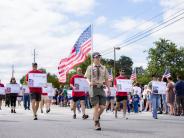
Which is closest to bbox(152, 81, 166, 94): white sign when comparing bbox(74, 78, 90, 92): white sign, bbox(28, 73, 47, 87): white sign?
bbox(74, 78, 90, 92): white sign

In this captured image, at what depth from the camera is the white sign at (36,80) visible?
53.7 ft

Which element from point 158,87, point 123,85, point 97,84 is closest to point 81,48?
point 123,85

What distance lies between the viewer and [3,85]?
2562cm

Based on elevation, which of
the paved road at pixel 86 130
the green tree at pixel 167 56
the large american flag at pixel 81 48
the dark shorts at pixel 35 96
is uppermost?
the green tree at pixel 167 56

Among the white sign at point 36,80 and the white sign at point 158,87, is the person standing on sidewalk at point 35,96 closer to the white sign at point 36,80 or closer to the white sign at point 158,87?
the white sign at point 36,80

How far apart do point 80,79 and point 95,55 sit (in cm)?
597

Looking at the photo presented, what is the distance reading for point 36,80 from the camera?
16.6m

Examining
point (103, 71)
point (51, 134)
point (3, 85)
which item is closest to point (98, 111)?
point (103, 71)

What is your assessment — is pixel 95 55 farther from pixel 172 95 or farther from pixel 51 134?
pixel 172 95

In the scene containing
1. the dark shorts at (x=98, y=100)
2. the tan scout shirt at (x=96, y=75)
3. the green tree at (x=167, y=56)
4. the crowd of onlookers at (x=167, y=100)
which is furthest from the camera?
the green tree at (x=167, y=56)

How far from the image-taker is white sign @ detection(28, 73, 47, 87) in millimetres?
16359

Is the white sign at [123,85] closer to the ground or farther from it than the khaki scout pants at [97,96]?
farther from it

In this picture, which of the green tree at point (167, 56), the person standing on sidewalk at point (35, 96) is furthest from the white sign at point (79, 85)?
the green tree at point (167, 56)

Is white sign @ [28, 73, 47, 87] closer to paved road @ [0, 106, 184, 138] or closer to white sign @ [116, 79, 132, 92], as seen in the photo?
paved road @ [0, 106, 184, 138]
